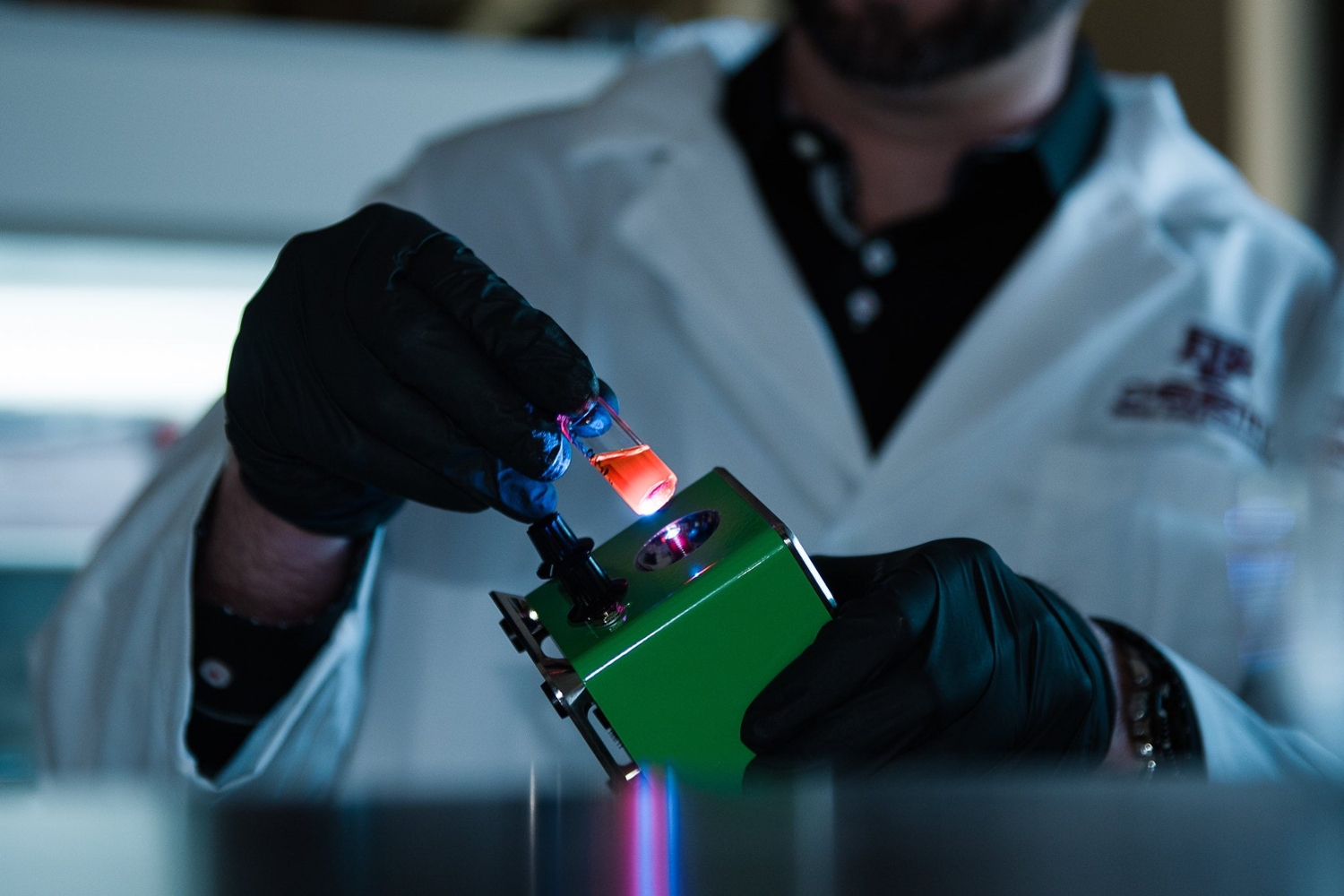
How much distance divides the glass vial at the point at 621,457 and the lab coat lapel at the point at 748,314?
1.32 ft

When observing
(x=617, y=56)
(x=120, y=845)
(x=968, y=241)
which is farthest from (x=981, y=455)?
(x=617, y=56)

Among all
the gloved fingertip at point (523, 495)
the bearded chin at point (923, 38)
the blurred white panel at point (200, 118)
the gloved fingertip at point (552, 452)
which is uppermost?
the blurred white panel at point (200, 118)

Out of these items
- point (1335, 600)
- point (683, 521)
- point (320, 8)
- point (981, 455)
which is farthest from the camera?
point (320, 8)

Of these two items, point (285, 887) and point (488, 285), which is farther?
point (488, 285)

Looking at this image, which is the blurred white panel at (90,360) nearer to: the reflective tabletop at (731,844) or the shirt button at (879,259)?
the shirt button at (879,259)

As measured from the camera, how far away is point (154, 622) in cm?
75

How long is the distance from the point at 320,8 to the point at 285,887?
1.56 metres

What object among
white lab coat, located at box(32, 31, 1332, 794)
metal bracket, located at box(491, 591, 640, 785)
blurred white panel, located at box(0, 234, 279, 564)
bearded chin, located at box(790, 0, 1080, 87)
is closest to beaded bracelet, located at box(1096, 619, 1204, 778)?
white lab coat, located at box(32, 31, 1332, 794)

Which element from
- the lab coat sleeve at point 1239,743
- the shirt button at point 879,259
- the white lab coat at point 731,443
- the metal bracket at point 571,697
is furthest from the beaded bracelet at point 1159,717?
the shirt button at point 879,259

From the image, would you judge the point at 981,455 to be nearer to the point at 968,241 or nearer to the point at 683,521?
the point at 968,241

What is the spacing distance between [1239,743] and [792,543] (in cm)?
35

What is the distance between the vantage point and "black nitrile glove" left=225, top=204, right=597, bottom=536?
52cm

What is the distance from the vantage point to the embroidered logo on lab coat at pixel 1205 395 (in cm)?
87

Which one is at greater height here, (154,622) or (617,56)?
(617,56)
